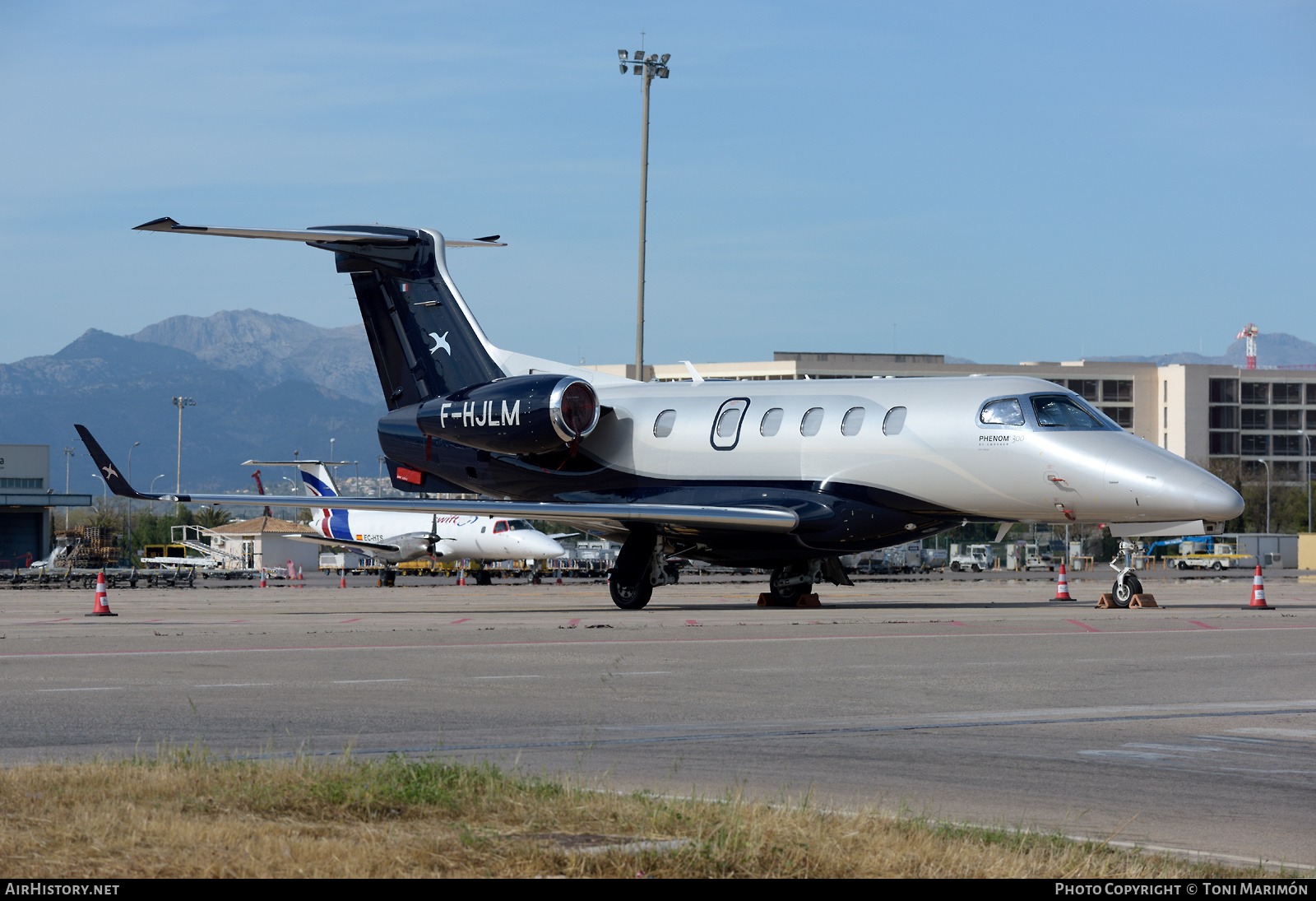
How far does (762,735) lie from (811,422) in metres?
16.4

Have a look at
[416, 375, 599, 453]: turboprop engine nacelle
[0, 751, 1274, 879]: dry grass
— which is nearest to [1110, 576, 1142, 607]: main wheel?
[416, 375, 599, 453]: turboprop engine nacelle

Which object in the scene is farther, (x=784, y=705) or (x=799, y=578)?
(x=799, y=578)

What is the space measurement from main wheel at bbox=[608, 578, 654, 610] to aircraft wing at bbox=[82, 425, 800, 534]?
1.63 meters

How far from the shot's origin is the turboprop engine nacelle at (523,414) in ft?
89.4

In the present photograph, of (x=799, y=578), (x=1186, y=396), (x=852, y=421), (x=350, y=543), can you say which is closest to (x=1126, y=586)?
(x=852, y=421)

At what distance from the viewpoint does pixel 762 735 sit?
392 inches

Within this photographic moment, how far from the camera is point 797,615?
24.5 metres

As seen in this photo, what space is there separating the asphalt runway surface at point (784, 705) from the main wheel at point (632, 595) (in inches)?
157

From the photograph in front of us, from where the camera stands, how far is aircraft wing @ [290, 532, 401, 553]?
5844 cm

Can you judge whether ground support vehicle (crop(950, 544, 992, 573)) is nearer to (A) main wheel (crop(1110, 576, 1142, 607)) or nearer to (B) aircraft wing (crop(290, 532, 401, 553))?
(B) aircraft wing (crop(290, 532, 401, 553))

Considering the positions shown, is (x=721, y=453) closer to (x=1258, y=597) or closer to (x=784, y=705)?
(x=1258, y=597)

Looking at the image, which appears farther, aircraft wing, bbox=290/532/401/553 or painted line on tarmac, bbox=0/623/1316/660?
aircraft wing, bbox=290/532/401/553
